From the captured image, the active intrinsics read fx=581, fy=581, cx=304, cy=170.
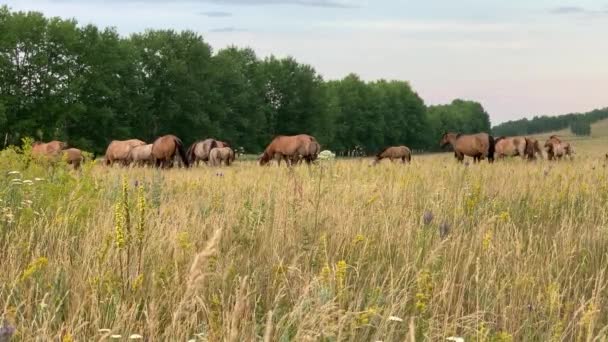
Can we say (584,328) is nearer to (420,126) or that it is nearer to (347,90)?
(347,90)

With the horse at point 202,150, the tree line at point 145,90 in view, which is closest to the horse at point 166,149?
the horse at point 202,150

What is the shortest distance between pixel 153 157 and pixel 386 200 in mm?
20656

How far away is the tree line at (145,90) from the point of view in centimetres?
4869

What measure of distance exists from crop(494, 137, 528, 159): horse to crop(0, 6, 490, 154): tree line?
9.07 meters

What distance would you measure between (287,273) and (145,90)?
58.8 metres

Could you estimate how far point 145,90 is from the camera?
59312mm

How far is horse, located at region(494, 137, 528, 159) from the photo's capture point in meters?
31.2

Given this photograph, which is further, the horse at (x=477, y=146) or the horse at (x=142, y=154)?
the horse at (x=477, y=146)

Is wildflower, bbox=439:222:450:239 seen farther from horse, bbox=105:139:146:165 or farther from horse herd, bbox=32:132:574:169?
horse, bbox=105:139:146:165

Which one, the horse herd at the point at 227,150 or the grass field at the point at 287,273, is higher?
the horse herd at the point at 227,150

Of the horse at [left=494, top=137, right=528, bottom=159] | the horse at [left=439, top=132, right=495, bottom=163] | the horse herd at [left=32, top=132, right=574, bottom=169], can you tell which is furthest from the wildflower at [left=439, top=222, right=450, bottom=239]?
the horse at [left=494, top=137, right=528, bottom=159]

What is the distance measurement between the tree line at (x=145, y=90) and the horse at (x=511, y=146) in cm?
907

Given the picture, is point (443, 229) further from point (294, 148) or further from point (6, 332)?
point (294, 148)

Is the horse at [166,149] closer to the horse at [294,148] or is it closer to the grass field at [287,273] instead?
the horse at [294,148]
